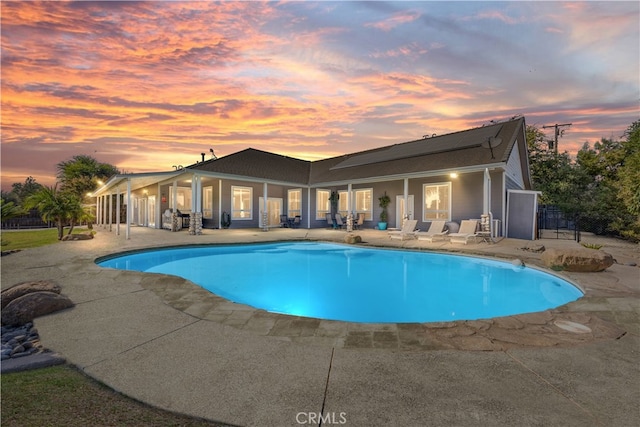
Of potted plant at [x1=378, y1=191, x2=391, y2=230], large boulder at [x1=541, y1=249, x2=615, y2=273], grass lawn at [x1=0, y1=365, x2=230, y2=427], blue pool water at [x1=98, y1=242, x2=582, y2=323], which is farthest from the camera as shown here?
potted plant at [x1=378, y1=191, x2=391, y2=230]

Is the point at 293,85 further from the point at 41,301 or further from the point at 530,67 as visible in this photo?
the point at 41,301

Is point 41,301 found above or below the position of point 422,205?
below

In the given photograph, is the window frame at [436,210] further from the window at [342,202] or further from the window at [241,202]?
the window at [241,202]

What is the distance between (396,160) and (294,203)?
835 cm

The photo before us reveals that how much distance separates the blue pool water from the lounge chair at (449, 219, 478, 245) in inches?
88.4

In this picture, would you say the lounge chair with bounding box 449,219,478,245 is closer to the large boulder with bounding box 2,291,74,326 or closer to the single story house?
the single story house

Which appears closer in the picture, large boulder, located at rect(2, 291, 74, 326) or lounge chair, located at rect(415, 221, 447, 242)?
large boulder, located at rect(2, 291, 74, 326)

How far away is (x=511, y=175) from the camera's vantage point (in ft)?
49.5

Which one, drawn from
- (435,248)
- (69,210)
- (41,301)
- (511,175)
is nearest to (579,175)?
(511,175)

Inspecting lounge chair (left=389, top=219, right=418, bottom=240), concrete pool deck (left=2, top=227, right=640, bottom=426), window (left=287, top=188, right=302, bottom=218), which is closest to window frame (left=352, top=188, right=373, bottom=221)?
window (left=287, top=188, right=302, bottom=218)

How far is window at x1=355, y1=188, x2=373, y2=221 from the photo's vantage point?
19.1 meters

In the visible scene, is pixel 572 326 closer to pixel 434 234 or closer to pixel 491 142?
pixel 434 234

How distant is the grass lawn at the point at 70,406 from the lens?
5.90ft

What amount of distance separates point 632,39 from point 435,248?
10.9 m
